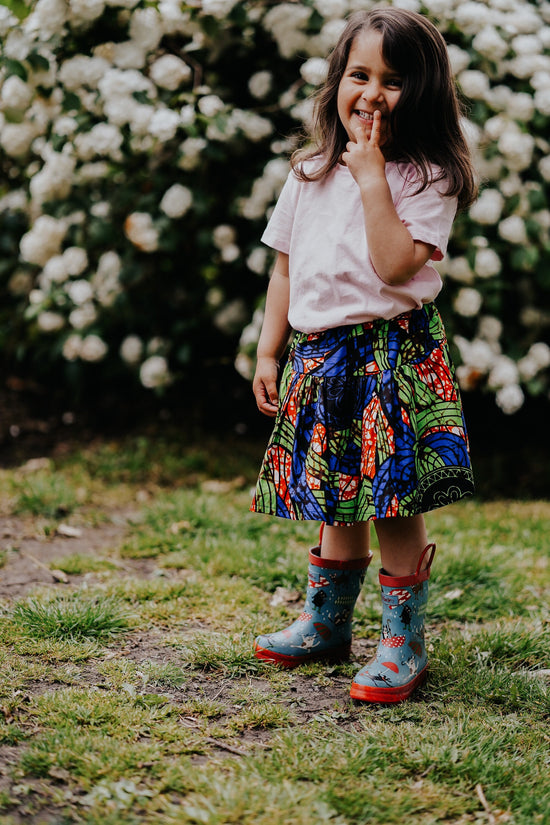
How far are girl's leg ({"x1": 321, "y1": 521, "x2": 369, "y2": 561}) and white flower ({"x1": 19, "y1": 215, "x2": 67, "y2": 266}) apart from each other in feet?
7.12

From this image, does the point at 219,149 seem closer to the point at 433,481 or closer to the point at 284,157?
the point at 284,157

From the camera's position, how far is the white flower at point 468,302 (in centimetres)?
337

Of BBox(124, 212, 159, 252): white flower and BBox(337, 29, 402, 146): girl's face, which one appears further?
BBox(124, 212, 159, 252): white flower

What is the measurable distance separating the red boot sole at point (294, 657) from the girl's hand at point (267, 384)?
55 cm

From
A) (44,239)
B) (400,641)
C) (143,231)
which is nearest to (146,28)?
(143,231)

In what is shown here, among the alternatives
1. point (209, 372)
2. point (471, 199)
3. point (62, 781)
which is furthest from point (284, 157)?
point (62, 781)

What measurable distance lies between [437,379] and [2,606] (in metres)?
1.26

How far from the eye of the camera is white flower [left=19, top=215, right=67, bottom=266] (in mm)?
3711

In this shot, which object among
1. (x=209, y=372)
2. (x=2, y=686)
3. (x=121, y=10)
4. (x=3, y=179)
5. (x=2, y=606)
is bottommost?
(x=209, y=372)

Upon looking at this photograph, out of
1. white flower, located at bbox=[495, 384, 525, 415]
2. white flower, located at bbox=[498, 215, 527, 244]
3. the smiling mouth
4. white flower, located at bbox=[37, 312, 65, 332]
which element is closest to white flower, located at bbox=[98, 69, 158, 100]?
white flower, located at bbox=[37, 312, 65, 332]

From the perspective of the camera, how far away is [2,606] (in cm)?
230

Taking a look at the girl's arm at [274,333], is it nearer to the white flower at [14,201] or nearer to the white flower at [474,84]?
the white flower at [474,84]

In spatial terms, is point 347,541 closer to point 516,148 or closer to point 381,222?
point 381,222

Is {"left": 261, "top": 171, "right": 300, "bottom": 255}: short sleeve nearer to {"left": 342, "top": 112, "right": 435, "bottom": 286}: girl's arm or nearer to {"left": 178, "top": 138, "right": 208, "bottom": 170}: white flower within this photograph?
{"left": 342, "top": 112, "right": 435, "bottom": 286}: girl's arm
